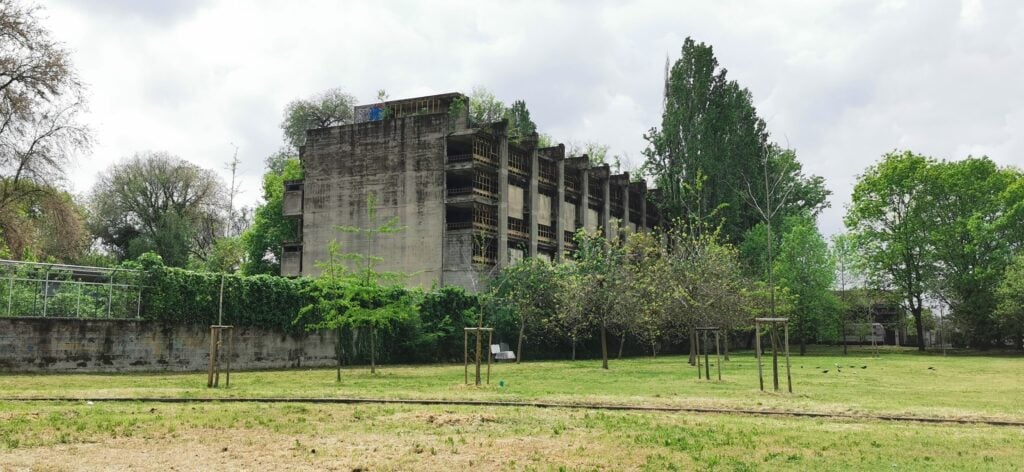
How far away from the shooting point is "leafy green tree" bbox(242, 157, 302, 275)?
230 ft

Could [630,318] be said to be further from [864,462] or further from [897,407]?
[864,462]

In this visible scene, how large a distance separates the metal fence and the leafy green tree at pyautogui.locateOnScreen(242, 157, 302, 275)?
122ft

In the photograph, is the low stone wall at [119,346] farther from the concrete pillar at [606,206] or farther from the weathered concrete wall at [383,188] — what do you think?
the concrete pillar at [606,206]

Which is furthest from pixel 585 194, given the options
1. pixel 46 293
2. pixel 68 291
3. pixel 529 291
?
pixel 46 293

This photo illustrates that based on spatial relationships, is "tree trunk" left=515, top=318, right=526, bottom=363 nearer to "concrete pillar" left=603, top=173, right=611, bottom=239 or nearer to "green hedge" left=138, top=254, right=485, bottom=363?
"green hedge" left=138, top=254, right=485, bottom=363

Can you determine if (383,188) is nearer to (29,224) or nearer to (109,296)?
(29,224)

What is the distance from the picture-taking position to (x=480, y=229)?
187ft

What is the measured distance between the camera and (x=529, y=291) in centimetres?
4747

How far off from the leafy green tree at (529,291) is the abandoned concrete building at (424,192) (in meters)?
5.49

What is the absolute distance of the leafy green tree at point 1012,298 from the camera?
180ft

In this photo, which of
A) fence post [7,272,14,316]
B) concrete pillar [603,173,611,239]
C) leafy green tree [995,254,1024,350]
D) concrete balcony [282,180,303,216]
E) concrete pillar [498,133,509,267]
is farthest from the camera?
concrete pillar [603,173,611,239]

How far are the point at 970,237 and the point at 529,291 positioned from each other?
38.6m

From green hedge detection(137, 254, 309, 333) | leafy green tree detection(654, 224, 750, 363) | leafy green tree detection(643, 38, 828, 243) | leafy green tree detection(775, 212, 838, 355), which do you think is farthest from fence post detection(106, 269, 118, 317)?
leafy green tree detection(775, 212, 838, 355)

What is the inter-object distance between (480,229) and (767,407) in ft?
134
